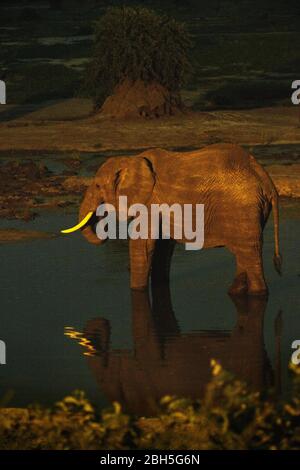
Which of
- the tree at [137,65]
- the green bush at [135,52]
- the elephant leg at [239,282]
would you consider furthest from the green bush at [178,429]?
the green bush at [135,52]

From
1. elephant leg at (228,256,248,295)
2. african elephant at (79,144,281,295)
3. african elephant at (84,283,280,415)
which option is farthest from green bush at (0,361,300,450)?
elephant leg at (228,256,248,295)

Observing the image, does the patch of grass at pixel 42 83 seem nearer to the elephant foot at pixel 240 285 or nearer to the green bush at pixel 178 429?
the elephant foot at pixel 240 285

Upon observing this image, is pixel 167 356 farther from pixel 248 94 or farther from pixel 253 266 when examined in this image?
pixel 248 94

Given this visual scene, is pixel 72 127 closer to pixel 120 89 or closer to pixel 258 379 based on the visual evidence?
pixel 120 89

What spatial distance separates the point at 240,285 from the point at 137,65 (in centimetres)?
2051

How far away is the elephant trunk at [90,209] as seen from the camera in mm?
19062

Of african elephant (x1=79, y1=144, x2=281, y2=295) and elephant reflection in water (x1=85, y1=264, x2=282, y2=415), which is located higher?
african elephant (x1=79, y1=144, x2=281, y2=295)

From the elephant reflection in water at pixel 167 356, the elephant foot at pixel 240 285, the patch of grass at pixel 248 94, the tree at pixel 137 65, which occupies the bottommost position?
the elephant reflection in water at pixel 167 356

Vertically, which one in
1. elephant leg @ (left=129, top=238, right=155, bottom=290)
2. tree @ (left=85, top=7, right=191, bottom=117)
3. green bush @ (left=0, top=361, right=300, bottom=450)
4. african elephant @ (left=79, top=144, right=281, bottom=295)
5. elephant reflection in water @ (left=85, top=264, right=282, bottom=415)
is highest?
tree @ (left=85, top=7, right=191, bottom=117)

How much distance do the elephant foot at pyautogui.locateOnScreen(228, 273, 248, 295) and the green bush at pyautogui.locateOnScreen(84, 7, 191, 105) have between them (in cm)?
2030

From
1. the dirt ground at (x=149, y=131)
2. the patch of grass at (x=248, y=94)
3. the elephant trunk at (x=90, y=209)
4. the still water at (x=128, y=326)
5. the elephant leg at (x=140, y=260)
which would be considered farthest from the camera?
the patch of grass at (x=248, y=94)

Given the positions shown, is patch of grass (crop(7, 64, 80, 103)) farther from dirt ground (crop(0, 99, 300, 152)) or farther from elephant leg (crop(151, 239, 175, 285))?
elephant leg (crop(151, 239, 175, 285))

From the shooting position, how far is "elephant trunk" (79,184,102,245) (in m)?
19.1

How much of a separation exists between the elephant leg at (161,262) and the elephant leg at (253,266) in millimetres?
1135
